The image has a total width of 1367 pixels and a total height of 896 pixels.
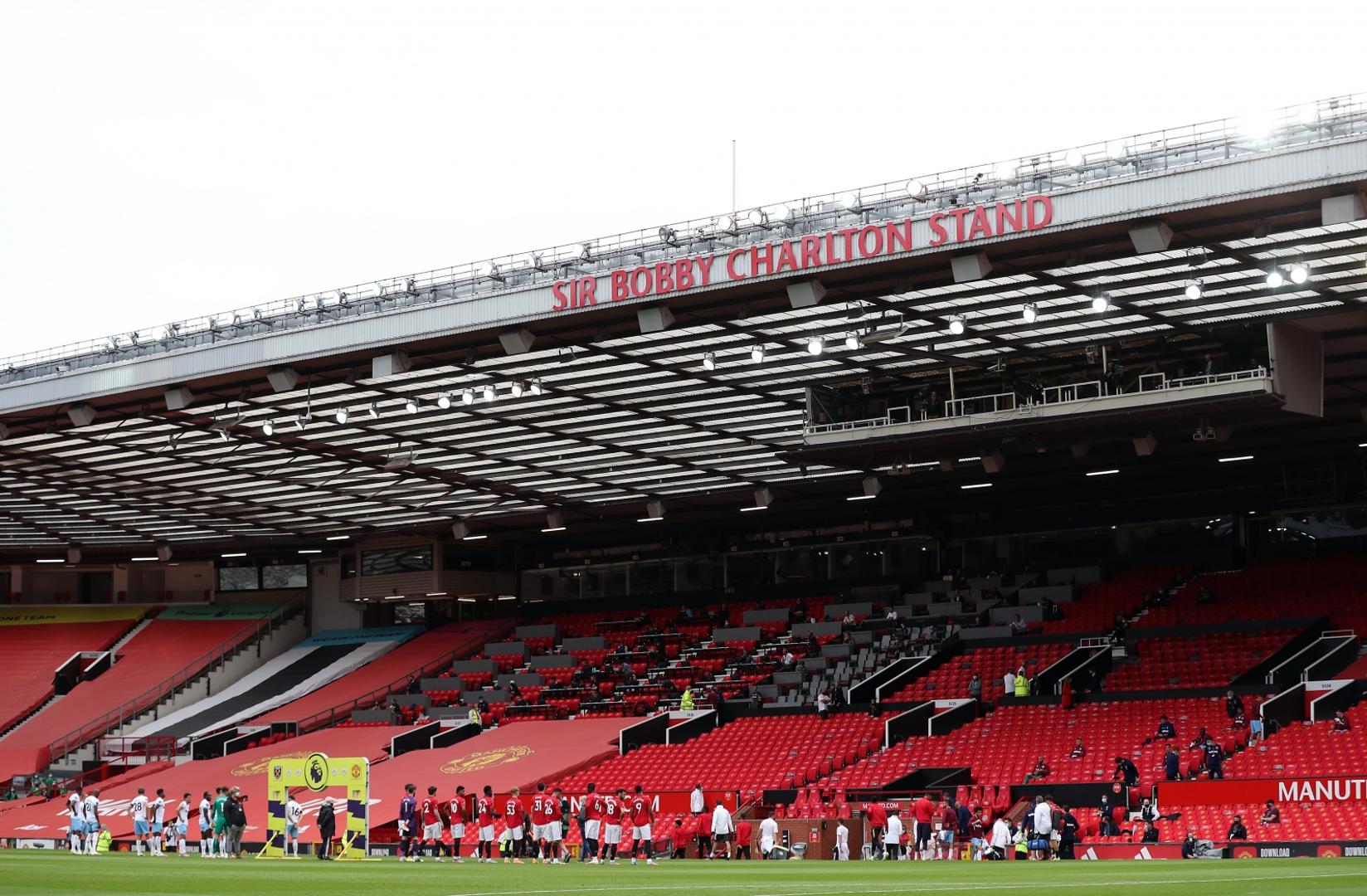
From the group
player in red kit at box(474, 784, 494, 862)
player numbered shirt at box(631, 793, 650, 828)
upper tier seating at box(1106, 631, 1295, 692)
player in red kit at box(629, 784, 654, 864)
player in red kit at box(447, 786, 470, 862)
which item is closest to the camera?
player in red kit at box(629, 784, 654, 864)

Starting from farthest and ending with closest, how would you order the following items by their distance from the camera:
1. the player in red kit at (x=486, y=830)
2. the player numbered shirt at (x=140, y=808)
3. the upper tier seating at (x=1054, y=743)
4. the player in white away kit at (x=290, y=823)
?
1. the player numbered shirt at (x=140, y=808)
2. the player in red kit at (x=486, y=830)
3. the upper tier seating at (x=1054, y=743)
4. the player in white away kit at (x=290, y=823)

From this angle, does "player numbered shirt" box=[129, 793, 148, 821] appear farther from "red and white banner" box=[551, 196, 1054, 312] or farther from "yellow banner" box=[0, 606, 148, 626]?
"yellow banner" box=[0, 606, 148, 626]

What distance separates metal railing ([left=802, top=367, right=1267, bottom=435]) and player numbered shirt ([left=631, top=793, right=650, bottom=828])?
27.9ft

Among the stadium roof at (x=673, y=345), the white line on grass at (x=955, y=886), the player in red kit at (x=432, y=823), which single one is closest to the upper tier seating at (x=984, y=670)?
the stadium roof at (x=673, y=345)

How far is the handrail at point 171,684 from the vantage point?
56.1 metres

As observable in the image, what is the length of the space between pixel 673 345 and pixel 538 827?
10.4m

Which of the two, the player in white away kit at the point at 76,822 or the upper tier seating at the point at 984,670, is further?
the upper tier seating at the point at 984,670

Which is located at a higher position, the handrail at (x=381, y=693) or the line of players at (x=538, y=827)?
the handrail at (x=381, y=693)

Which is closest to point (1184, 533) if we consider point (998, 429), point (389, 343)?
point (998, 429)

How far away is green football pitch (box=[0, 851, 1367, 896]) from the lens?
16.8m

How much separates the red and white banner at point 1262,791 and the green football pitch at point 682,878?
3.06 meters

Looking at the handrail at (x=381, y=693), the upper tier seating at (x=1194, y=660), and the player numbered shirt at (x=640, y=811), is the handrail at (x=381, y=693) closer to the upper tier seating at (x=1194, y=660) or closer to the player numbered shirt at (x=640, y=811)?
the player numbered shirt at (x=640, y=811)

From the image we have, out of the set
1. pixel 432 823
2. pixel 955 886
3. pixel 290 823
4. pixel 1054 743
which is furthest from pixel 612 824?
pixel 955 886

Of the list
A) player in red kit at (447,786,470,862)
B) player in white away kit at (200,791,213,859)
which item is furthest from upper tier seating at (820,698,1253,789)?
player in white away kit at (200,791,213,859)
